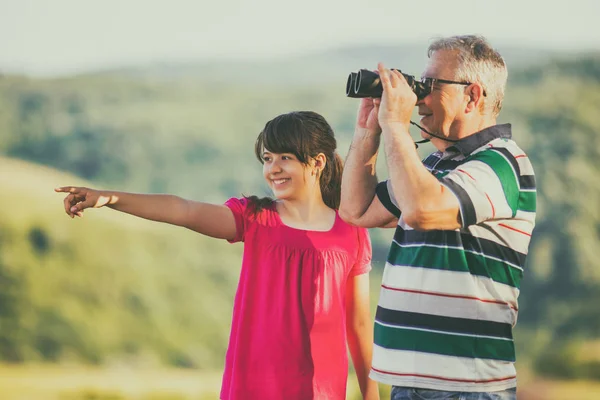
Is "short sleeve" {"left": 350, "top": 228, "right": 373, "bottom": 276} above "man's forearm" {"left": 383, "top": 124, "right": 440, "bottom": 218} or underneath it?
underneath

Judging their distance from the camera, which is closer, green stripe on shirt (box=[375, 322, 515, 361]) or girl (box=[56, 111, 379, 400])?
green stripe on shirt (box=[375, 322, 515, 361])

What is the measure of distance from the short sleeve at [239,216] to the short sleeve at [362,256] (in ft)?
1.01

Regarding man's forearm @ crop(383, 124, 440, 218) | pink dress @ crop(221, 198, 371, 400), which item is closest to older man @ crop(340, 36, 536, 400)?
man's forearm @ crop(383, 124, 440, 218)

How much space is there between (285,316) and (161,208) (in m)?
0.40

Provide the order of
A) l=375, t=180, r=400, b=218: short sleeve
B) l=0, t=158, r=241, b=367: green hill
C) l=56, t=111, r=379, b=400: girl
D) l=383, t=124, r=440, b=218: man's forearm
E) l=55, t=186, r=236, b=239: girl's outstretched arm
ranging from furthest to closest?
l=0, t=158, r=241, b=367: green hill, l=56, t=111, r=379, b=400: girl, l=55, t=186, r=236, b=239: girl's outstretched arm, l=375, t=180, r=400, b=218: short sleeve, l=383, t=124, r=440, b=218: man's forearm

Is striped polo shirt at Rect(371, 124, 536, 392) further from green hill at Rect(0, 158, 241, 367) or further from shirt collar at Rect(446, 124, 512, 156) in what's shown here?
green hill at Rect(0, 158, 241, 367)

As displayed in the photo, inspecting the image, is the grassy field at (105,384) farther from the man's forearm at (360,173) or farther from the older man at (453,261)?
the older man at (453,261)

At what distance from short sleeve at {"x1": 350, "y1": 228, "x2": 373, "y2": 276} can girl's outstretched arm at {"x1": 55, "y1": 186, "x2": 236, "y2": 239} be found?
0.34 metres

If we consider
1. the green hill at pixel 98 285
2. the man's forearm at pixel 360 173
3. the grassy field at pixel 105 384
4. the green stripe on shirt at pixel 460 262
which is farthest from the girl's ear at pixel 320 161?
the green hill at pixel 98 285

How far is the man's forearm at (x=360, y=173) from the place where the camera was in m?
1.87

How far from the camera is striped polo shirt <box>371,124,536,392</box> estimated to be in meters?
1.60

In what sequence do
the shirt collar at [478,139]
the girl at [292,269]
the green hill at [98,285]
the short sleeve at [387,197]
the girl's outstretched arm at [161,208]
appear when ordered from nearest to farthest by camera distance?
the shirt collar at [478,139]
the short sleeve at [387,197]
the girl's outstretched arm at [161,208]
the girl at [292,269]
the green hill at [98,285]

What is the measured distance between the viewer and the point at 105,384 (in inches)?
193

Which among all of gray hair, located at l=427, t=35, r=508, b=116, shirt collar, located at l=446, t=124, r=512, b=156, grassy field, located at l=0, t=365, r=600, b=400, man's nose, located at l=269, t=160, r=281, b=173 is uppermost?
gray hair, located at l=427, t=35, r=508, b=116
